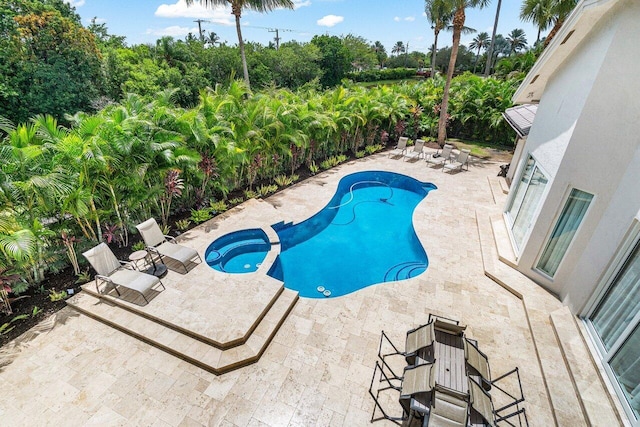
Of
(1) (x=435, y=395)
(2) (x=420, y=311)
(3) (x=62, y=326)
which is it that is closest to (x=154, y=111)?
(3) (x=62, y=326)

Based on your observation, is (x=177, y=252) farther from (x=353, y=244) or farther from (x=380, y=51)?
(x=380, y=51)

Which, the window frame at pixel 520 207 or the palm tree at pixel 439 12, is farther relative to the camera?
the palm tree at pixel 439 12

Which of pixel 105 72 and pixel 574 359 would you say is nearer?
pixel 574 359

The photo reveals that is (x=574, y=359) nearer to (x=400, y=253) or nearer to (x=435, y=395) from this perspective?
(x=435, y=395)

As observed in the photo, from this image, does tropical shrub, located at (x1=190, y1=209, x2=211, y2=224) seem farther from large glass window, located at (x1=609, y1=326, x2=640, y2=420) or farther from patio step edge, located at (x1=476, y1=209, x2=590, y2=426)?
large glass window, located at (x1=609, y1=326, x2=640, y2=420)

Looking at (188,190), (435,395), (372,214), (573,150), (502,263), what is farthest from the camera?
(372,214)

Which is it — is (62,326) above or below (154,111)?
below

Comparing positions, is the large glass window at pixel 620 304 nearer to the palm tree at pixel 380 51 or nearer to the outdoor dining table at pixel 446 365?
the outdoor dining table at pixel 446 365

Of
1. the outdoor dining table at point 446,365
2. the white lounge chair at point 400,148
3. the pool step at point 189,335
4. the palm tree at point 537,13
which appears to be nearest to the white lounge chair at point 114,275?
the pool step at point 189,335
